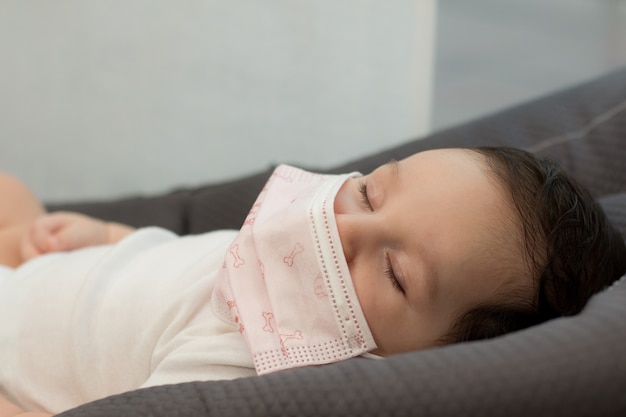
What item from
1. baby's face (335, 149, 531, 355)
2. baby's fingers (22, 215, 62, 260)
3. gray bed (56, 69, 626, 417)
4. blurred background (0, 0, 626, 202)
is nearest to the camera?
gray bed (56, 69, 626, 417)

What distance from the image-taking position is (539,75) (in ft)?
6.70

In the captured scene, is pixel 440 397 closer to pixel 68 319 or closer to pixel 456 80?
pixel 68 319

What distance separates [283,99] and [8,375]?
129cm

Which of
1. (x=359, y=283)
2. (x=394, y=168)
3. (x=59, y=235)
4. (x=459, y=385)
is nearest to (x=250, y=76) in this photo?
(x=59, y=235)

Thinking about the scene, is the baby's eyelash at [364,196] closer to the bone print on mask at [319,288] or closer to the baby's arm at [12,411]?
the bone print on mask at [319,288]

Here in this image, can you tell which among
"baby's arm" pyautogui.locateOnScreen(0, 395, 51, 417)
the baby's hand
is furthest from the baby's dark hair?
the baby's hand

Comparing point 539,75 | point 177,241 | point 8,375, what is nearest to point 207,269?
point 177,241

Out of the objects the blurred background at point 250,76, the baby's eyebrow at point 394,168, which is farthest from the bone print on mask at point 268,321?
the blurred background at point 250,76

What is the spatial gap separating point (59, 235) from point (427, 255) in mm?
656

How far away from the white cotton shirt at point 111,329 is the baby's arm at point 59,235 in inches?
5.6

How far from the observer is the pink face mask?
2.74 ft

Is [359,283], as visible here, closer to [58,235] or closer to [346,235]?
[346,235]

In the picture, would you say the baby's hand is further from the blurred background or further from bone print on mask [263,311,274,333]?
the blurred background

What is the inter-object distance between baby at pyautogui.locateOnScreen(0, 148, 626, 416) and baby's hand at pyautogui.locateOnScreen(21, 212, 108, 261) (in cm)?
26
